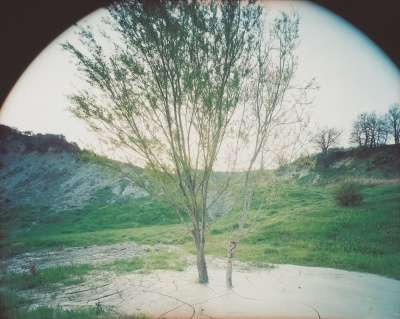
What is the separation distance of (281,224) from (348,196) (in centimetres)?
599

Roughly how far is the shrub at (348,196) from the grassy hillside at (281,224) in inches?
23.3

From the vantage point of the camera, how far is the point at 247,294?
244 inches

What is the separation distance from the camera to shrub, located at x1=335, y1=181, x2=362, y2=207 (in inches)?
722

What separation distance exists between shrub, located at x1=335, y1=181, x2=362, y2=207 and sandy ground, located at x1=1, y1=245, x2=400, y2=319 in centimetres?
1172

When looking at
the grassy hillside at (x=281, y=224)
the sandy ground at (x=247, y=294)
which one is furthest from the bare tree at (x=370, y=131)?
the sandy ground at (x=247, y=294)

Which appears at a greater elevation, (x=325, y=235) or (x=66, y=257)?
(x=325, y=235)

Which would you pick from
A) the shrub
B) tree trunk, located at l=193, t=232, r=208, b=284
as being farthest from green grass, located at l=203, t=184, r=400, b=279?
tree trunk, located at l=193, t=232, r=208, b=284

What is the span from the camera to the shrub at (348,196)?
60.1ft

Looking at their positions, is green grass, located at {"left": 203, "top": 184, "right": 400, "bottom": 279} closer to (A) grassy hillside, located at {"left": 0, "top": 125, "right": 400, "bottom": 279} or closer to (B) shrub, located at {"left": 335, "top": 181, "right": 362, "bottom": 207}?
(A) grassy hillside, located at {"left": 0, "top": 125, "right": 400, "bottom": 279}

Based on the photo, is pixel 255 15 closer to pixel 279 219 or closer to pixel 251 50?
pixel 251 50

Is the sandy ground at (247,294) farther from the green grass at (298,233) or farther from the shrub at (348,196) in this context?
the shrub at (348,196)

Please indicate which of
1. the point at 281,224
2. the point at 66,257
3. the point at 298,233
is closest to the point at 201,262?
the point at 298,233

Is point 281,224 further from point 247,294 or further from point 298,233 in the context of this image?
point 247,294

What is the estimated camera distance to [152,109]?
6879mm
